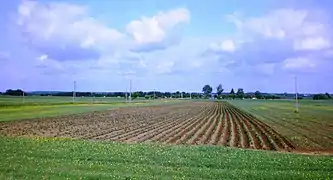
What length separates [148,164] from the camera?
50.4 ft

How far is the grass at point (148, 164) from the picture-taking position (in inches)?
520

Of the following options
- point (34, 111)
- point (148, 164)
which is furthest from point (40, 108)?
point (148, 164)

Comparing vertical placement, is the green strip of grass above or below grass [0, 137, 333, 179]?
above

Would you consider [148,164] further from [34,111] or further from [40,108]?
[40,108]

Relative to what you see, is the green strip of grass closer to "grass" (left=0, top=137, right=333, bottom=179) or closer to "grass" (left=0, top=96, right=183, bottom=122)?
"grass" (left=0, top=96, right=183, bottom=122)

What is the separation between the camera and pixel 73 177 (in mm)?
12727

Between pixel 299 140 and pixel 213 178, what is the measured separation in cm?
1884

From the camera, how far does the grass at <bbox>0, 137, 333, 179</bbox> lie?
1321cm

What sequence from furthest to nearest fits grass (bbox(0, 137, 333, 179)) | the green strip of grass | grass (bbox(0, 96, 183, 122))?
grass (bbox(0, 96, 183, 122)) → the green strip of grass → grass (bbox(0, 137, 333, 179))

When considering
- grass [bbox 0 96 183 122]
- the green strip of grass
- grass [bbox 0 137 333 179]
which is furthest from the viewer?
grass [bbox 0 96 183 122]

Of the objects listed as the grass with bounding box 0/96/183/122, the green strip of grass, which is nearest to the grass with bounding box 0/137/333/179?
the green strip of grass

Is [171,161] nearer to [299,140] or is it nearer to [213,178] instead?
[213,178]

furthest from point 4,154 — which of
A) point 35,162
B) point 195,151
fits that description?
point 195,151

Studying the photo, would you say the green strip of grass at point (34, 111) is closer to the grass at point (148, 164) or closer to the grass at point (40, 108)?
the grass at point (40, 108)
